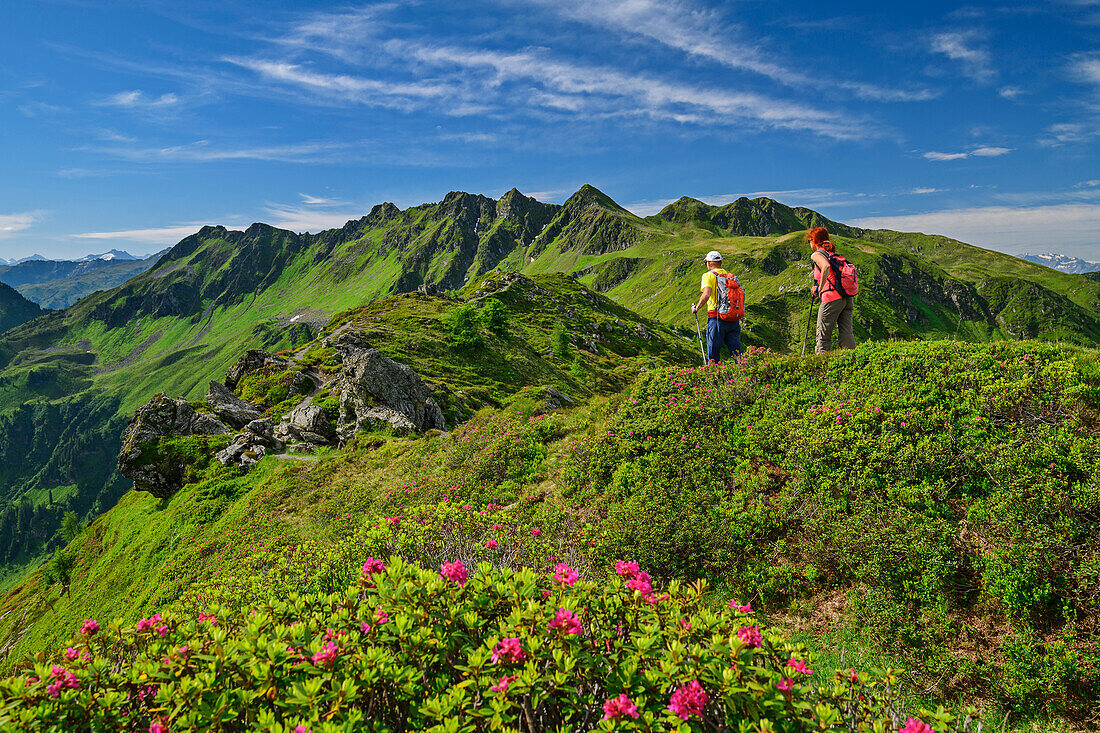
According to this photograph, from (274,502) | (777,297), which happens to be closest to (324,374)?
(274,502)

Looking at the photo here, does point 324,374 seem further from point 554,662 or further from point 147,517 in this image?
point 554,662

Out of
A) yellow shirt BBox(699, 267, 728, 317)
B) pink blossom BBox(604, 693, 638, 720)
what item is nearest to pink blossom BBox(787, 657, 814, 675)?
pink blossom BBox(604, 693, 638, 720)

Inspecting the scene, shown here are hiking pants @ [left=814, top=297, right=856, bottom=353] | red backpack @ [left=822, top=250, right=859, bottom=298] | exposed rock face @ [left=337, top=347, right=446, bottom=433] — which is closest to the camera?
red backpack @ [left=822, top=250, right=859, bottom=298]

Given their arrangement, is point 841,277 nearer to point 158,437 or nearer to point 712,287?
point 712,287

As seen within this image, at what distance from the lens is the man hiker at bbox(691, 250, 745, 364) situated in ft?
43.3

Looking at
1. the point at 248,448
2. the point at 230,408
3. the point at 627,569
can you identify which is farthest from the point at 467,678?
the point at 230,408

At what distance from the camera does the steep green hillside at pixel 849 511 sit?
5.46 meters

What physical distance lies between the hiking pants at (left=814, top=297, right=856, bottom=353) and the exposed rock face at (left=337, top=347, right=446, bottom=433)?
19.2 metres

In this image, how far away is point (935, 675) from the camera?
535cm

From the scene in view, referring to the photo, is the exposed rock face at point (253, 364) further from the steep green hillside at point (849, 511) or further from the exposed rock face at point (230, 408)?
the steep green hillside at point (849, 511)

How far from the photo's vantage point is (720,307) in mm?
13320

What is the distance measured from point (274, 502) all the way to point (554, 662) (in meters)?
18.0

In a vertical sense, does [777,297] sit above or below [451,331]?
above

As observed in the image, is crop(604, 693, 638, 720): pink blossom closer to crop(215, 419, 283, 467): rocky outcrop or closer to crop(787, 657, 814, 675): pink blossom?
crop(787, 657, 814, 675): pink blossom
